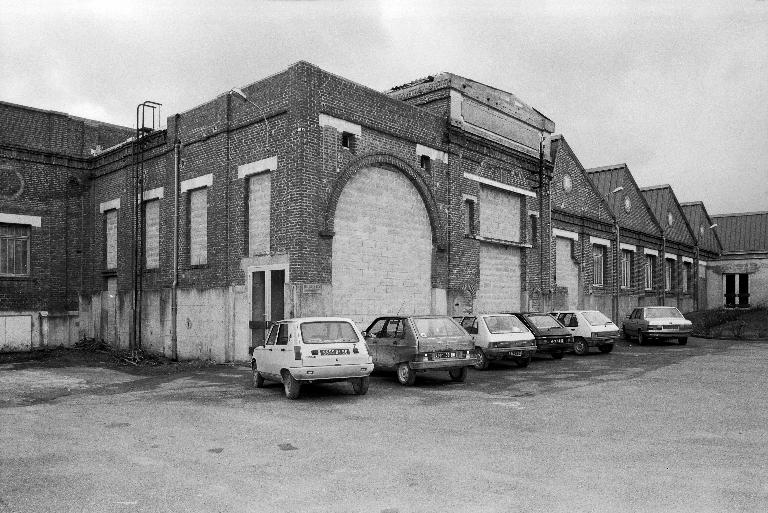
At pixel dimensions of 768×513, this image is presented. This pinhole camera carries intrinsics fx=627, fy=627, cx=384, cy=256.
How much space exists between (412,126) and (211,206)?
6887mm

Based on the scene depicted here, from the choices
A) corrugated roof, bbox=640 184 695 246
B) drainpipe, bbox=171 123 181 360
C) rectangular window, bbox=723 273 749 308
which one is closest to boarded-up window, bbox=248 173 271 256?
drainpipe, bbox=171 123 181 360

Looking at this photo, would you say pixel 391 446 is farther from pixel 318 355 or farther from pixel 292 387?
pixel 292 387

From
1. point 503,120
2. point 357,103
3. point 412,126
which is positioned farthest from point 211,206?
point 503,120

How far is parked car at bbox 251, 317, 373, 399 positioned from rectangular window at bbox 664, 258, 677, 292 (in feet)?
116

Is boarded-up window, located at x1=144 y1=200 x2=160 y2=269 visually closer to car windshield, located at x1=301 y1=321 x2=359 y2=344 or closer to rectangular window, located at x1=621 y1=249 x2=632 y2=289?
car windshield, located at x1=301 y1=321 x2=359 y2=344

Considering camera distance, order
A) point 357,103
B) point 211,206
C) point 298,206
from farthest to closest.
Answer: point 211,206
point 357,103
point 298,206

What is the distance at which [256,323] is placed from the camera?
1759 centimetres

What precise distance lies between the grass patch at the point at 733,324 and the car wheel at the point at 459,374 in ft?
72.1

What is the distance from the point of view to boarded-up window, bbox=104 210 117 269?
939 inches

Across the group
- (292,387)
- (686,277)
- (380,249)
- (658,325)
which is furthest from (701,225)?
Result: (292,387)

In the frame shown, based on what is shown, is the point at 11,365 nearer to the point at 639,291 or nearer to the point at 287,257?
the point at 287,257

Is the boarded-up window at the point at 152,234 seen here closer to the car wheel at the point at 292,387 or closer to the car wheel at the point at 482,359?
the car wheel at the point at 292,387

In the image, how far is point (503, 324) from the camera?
1733 centimetres

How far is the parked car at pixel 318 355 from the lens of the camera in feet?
39.0
